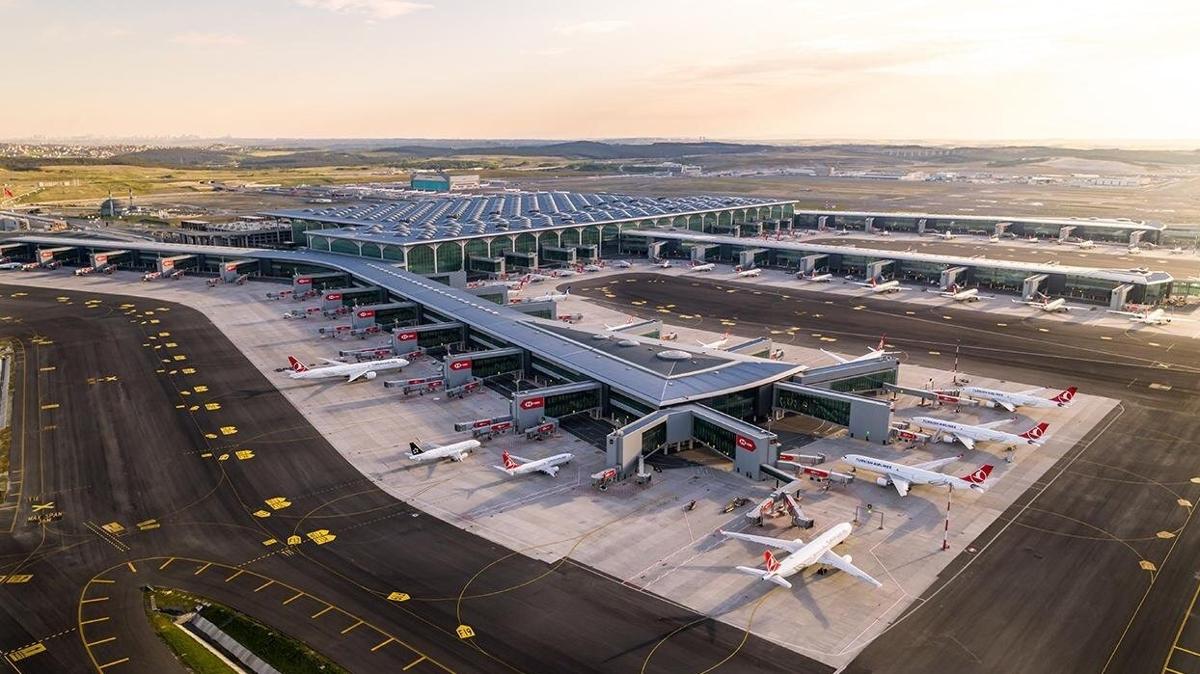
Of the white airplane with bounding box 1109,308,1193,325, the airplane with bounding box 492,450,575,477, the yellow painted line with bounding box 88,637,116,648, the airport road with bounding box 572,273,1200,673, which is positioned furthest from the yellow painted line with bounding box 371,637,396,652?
the white airplane with bounding box 1109,308,1193,325

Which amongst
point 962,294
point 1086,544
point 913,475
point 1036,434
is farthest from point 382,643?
point 962,294

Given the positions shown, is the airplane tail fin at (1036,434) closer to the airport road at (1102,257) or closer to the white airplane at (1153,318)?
the white airplane at (1153,318)

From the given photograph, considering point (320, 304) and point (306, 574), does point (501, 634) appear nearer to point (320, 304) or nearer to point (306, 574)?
point (306, 574)

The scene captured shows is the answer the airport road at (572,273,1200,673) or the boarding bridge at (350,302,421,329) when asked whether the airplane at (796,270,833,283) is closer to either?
the airport road at (572,273,1200,673)

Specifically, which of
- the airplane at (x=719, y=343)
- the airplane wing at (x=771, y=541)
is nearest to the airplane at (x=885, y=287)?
the airplane at (x=719, y=343)

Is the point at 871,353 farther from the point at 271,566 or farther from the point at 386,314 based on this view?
the point at 271,566
